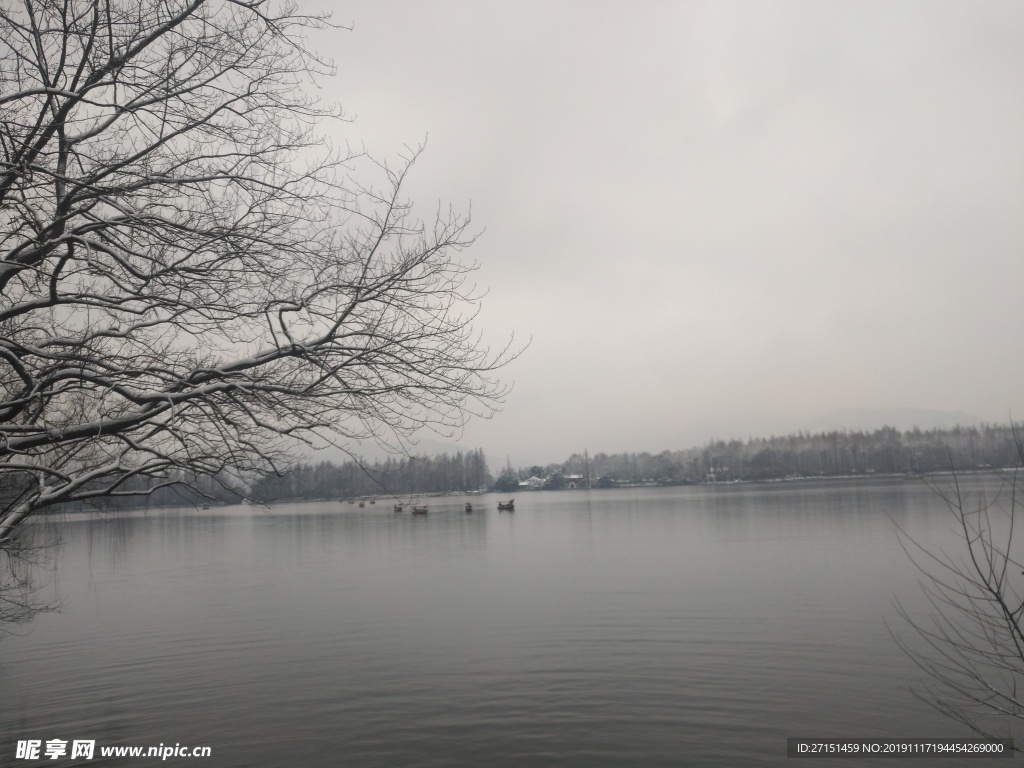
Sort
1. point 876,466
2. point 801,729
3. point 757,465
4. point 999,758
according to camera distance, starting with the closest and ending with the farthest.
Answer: point 999,758 < point 801,729 < point 876,466 < point 757,465

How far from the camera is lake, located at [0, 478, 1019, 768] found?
34.0ft

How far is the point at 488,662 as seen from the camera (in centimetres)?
1457

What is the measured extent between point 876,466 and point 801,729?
160 m

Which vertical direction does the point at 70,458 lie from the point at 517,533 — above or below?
above

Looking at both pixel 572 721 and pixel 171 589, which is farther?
pixel 171 589

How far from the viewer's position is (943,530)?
3503 cm

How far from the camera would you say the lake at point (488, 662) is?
34.0ft

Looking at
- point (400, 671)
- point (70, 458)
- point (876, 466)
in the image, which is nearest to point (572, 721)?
point (400, 671)

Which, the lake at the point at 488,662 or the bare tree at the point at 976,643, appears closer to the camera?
the bare tree at the point at 976,643

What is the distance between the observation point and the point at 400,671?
14.2 m

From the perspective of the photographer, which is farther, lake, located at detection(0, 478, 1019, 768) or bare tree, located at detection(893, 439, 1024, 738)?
lake, located at detection(0, 478, 1019, 768)

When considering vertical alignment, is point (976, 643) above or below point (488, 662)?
below

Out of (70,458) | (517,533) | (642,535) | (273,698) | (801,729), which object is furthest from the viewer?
(517,533)

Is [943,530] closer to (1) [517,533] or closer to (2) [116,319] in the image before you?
(1) [517,533]
